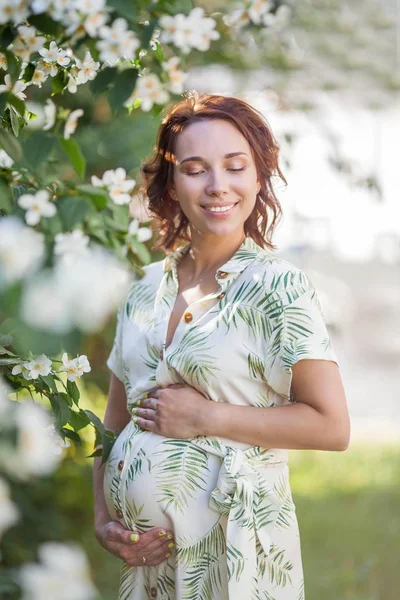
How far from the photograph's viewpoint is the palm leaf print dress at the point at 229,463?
5.87 feet

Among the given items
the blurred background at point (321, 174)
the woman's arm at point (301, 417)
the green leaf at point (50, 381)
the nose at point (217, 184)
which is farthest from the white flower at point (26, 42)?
the woman's arm at point (301, 417)

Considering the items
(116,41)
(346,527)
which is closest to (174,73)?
(116,41)

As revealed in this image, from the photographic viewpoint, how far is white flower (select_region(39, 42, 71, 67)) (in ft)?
4.34

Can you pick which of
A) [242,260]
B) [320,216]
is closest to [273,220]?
[242,260]

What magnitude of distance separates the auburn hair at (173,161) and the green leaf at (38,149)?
34.9 inches

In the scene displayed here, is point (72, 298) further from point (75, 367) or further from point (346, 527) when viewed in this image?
point (346, 527)

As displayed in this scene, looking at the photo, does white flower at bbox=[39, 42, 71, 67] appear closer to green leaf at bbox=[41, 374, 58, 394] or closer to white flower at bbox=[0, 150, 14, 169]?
white flower at bbox=[0, 150, 14, 169]

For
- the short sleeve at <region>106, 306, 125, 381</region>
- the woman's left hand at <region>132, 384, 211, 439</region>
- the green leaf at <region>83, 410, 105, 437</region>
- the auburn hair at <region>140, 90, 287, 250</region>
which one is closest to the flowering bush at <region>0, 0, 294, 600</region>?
the green leaf at <region>83, 410, 105, 437</region>

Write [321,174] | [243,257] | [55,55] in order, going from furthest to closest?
1. [321,174]
2. [243,257]
3. [55,55]

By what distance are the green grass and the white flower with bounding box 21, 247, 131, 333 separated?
3.45 metres

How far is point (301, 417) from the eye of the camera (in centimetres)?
180

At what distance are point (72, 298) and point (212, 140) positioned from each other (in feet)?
3.58

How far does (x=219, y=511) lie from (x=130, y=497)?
195mm

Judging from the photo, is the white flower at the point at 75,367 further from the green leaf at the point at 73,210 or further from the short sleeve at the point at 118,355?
the short sleeve at the point at 118,355
